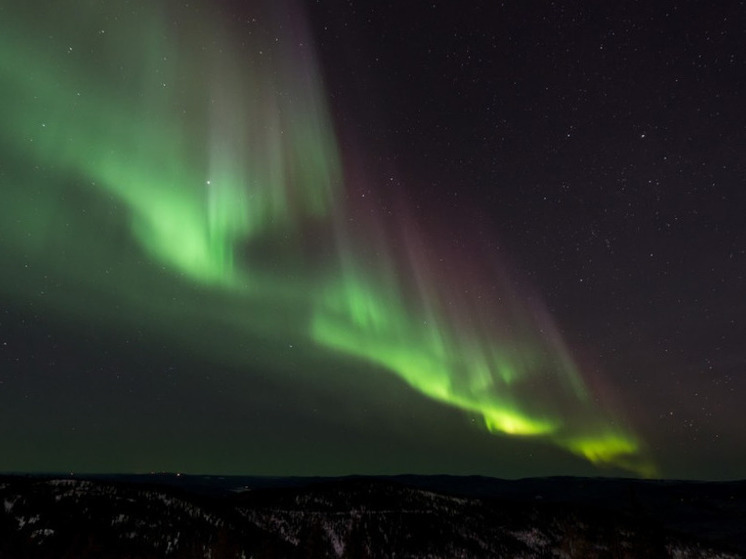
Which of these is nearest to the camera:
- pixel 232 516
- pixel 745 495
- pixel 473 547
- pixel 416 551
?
pixel 232 516

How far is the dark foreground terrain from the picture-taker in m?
33.3

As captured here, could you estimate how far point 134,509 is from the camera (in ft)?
120

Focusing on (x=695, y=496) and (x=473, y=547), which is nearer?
(x=473, y=547)

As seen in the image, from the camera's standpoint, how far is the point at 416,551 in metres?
45.7

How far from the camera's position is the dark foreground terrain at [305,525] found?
33312mm

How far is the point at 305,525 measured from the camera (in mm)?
43594

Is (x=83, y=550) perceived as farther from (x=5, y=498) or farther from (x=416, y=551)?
(x=416, y=551)

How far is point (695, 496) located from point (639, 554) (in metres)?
142

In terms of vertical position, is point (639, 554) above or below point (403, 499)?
below

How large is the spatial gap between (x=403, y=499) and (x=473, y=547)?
Answer: 8.78m

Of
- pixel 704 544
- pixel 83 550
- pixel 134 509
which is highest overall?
pixel 134 509

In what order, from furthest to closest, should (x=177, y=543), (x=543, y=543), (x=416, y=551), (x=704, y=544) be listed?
(x=704, y=544), (x=543, y=543), (x=416, y=551), (x=177, y=543)

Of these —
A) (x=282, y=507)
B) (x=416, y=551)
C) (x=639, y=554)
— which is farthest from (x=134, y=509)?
(x=639, y=554)

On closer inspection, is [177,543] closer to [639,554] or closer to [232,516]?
[232,516]
